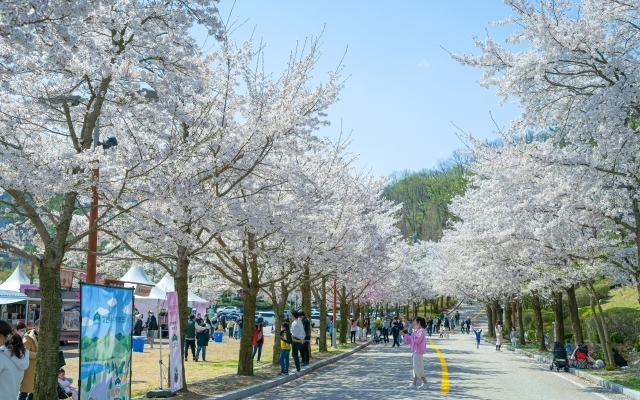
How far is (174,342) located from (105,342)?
11.8 feet

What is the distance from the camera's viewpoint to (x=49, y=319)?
1011 cm

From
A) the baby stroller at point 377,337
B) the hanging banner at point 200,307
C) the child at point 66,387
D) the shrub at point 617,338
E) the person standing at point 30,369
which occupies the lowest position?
the baby stroller at point 377,337

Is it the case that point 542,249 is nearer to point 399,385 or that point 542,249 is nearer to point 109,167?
point 399,385

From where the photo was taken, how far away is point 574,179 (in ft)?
45.5

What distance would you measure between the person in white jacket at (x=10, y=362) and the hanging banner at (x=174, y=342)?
251 inches

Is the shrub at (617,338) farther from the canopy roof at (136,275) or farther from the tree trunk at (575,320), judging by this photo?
the canopy roof at (136,275)

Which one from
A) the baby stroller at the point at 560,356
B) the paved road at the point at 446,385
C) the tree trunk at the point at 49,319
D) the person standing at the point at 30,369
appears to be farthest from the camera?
the baby stroller at the point at 560,356

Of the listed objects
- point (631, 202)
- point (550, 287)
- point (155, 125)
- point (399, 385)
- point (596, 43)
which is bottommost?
point (399, 385)

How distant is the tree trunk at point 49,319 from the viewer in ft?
32.8

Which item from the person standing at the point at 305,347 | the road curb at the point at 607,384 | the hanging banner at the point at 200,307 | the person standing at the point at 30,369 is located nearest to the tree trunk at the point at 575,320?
the road curb at the point at 607,384

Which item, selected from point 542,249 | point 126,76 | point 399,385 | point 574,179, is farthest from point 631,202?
point 126,76

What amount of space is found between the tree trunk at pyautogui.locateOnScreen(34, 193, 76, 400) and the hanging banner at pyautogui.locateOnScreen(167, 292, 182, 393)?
289cm

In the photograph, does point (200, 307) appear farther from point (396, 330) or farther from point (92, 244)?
point (92, 244)

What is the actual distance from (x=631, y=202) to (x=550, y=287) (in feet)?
38.6
